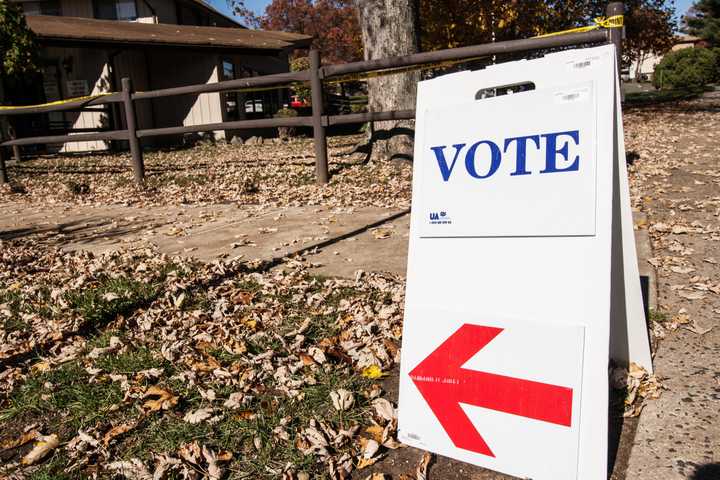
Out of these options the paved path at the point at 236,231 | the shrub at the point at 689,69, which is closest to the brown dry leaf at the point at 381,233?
the paved path at the point at 236,231

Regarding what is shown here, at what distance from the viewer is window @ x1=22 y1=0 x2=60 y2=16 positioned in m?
20.3

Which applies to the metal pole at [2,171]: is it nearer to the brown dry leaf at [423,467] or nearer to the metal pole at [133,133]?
the metal pole at [133,133]

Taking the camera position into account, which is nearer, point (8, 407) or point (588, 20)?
point (8, 407)

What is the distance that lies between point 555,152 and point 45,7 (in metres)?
24.3

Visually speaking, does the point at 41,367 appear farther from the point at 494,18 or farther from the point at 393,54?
the point at 494,18

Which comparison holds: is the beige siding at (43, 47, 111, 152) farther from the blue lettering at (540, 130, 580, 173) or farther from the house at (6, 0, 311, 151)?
the blue lettering at (540, 130, 580, 173)

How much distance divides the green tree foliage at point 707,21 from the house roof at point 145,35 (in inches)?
1509

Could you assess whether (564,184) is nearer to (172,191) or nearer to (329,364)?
(329,364)

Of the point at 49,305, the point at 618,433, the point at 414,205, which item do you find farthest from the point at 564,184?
the point at 49,305

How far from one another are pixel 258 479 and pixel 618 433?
1.27 meters

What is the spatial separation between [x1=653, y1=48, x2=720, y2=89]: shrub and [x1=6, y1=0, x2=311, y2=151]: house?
26.6 meters

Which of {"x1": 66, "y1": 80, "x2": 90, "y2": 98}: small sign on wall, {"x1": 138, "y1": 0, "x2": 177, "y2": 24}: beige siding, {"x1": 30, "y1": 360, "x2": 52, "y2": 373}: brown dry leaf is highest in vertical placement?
{"x1": 138, "y1": 0, "x2": 177, "y2": 24}: beige siding

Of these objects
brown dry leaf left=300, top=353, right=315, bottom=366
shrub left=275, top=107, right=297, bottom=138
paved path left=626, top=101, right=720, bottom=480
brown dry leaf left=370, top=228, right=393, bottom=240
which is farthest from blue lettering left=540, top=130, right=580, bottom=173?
shrub left=275, top=107, right=297, bottom=138

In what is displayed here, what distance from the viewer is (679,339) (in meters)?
2.41
